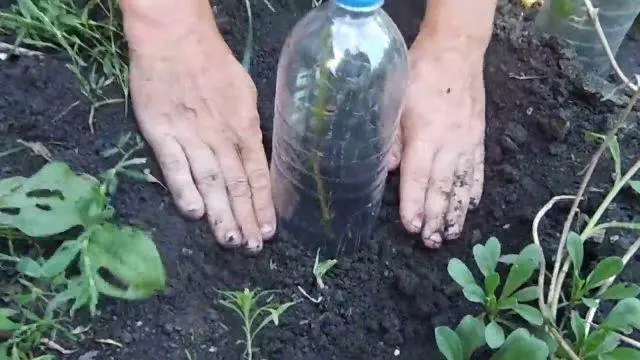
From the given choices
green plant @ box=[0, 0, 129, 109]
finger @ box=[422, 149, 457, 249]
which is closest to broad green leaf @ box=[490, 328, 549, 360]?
finger @ box=[422, 149, 457, 249]

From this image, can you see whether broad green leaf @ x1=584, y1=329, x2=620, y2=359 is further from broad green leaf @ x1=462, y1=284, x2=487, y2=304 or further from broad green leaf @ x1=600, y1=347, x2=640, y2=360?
broad green leaf @ x1=462, y1=284, x2=487, y2=304

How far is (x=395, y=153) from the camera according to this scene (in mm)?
1510

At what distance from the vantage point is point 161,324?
1246 mm

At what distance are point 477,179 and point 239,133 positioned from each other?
39cm

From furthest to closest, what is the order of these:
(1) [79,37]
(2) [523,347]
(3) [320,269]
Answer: (1) [79,37] < (3) [320,269] < (2) [523,347]

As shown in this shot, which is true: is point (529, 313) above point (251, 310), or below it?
above

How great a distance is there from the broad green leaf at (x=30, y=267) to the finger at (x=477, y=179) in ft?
2.21

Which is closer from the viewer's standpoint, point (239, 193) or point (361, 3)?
point (361, 3)

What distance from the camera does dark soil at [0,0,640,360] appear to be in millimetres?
1269

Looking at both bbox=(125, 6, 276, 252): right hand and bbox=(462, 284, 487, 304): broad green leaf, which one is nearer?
bbox=(462, 284, 487, 304): broad green leaf

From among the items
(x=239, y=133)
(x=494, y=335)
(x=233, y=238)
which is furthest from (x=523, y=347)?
(x=239, y=133)

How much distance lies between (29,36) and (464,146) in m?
0.75

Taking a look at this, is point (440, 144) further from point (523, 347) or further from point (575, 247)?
point (523, 347)

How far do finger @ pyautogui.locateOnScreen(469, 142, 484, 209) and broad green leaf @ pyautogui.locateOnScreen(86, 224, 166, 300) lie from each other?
1.73 feet
